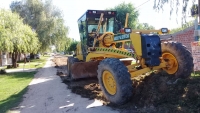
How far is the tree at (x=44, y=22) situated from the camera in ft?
114

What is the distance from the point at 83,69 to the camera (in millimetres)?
9898

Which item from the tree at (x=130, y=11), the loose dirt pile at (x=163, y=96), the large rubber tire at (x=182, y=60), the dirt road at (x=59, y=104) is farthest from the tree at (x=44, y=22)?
the large rubber tire at (x=182, y=60)

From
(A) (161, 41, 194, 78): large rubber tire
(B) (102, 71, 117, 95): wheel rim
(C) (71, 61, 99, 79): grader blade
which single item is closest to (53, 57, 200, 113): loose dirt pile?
(A) (161, 41, 194, 78): large rubber tire

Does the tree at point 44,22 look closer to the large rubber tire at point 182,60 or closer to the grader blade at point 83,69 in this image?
the grader blade at point 83,69

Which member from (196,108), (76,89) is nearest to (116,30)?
(76,89)

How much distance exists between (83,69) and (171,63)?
452 centimetres

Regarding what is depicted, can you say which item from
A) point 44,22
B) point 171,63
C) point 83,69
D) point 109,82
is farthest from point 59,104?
point 44,22

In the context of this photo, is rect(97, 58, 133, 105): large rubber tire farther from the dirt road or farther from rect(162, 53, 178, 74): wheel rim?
rect(162, 53, 178, 74): wheel rim

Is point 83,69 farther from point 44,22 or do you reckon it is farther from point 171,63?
point 44,22

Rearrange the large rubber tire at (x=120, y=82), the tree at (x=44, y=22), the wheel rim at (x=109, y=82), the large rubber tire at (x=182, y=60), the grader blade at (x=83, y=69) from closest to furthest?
the large rubber tire at (x=120, y=82) → the large rubber tire at (x=182, y=60) → the wheel rim at (x=109, y=82) → the grader blade at (x=83, y=69) → the tree at (x=44, y=22)

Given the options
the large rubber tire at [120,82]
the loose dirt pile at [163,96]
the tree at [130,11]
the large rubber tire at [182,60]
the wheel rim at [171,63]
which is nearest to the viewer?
the loose dirt pile at [163,96]

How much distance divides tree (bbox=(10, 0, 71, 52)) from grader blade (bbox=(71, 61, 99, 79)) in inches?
1018

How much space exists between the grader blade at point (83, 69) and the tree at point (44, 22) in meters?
25.8

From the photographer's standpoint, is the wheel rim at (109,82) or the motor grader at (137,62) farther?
the wheel rim at (109,82)
